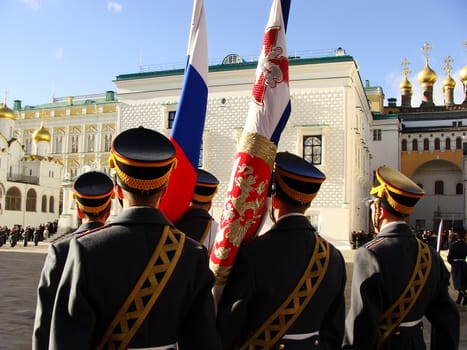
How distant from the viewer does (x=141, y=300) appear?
206 centimetres

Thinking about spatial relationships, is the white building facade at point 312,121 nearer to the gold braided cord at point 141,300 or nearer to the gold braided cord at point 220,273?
the gold braided cord at point 220,273

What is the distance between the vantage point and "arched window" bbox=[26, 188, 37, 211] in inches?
1711

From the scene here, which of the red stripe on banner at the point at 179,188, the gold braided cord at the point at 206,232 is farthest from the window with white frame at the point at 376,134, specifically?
the red stripe on banner at the point at 179,188

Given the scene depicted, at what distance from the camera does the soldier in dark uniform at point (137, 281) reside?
1.98m

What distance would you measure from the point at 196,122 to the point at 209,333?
4.89 ft

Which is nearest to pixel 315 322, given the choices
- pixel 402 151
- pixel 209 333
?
pixel 209 333

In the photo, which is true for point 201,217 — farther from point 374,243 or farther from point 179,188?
point 374,243

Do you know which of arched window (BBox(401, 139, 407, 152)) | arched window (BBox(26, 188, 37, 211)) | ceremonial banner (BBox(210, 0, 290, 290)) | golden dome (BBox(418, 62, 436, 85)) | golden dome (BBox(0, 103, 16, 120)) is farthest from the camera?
golden dome (BBox(418, 62, 436, 85))

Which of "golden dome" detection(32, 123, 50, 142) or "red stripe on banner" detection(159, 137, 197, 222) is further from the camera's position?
"golden dome" detection(32, 123, 50, 142)

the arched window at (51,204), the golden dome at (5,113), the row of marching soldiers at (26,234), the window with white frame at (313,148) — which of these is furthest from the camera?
the arched window at (51,204)

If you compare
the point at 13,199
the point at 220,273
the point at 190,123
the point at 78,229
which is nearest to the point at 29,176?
the point at 13,199

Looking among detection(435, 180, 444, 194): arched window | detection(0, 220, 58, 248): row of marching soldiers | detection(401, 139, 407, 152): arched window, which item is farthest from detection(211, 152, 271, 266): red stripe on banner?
detection(435, 180, 444, 194): arched window

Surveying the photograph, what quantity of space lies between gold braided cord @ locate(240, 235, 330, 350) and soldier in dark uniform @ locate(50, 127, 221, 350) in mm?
522

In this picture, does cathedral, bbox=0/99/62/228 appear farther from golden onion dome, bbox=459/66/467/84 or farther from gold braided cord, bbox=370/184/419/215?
gold braided cord, bbox=370/184/419/215
